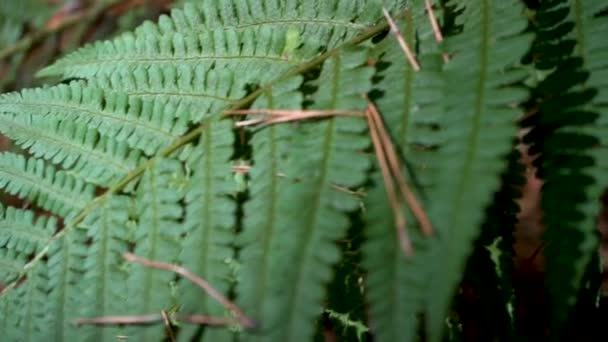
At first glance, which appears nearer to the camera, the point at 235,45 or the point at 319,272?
the point at 319,272

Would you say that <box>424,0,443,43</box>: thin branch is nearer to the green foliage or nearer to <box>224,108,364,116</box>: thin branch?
the green foliage

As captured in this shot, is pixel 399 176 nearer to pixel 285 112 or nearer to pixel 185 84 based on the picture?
pixel 285 112

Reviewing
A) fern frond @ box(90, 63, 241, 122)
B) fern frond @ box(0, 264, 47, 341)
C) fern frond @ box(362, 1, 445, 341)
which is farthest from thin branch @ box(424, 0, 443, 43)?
fern frond @ box(0, 264, 47, 341)

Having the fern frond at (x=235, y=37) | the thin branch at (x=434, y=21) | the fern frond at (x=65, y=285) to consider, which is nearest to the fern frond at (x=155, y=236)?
the fern frond at (x=65, y=285)

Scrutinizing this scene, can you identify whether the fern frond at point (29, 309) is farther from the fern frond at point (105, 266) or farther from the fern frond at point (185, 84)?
the fern frond at point (185, 84)

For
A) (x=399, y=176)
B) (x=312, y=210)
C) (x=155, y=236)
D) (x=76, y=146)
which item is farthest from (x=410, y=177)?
(x=76, y=146)

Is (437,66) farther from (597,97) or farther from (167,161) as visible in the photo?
(167,161)

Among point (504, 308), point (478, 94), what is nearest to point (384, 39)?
point (478, 94)
